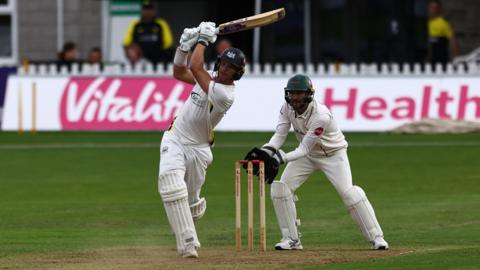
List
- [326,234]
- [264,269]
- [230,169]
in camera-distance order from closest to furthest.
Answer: [264,269], [326,234], [230,169]

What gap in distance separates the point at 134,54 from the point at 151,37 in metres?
0.79

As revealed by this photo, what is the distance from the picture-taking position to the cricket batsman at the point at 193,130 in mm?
12211

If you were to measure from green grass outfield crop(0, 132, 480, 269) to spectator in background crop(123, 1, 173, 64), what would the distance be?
207cm

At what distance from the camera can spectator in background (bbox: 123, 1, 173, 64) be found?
2788 cm

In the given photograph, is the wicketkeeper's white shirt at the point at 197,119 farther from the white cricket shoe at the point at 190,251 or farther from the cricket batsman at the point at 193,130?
the white cricket shoe at the point at 190,251

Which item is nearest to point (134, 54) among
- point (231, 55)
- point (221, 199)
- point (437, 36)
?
point (437, 36)

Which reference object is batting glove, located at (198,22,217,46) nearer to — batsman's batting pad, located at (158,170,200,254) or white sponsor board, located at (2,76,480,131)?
batsman's batting pad, located at (158,170,200,254)

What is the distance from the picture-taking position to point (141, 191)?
62.4 ft

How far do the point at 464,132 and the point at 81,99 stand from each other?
23.0 feet

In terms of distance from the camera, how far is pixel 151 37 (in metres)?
28.0

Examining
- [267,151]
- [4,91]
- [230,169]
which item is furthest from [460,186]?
[4,91]

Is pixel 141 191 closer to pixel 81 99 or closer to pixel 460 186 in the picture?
pixel 460 186

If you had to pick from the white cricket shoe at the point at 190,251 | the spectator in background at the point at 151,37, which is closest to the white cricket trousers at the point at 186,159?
the white cricket shoe at the point at 190,251

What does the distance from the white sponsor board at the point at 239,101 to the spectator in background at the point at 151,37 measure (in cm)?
124
